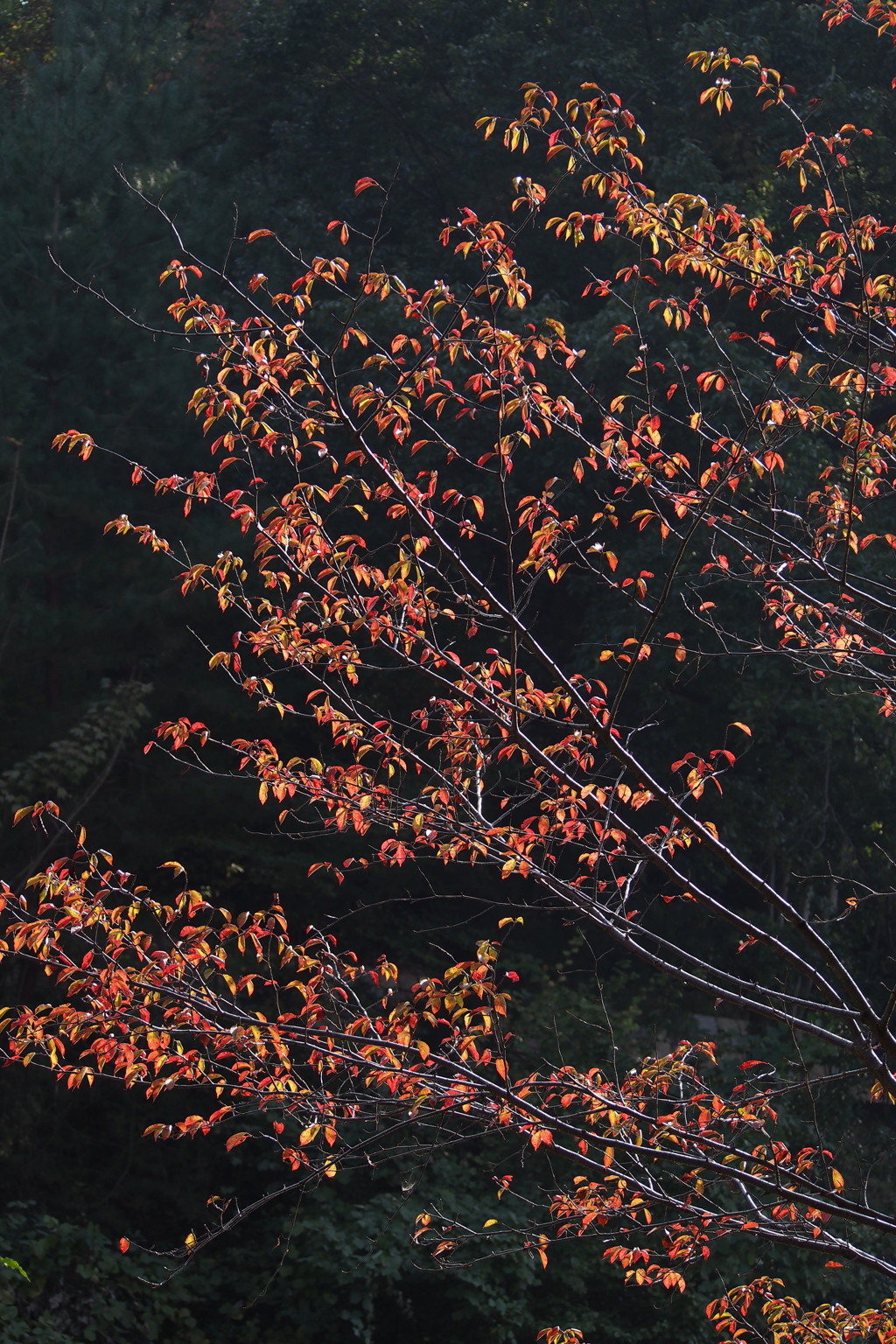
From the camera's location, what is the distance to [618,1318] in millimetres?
6898

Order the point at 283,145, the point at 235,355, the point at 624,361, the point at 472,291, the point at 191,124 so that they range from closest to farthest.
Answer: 1. the point at 472,291
2. the point at 235,355
3. the point at 624,361
4. the point at 191,124
5. the point at 283,145

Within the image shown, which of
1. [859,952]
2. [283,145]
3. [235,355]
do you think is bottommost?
[859,952]

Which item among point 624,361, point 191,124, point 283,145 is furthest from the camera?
point 283,145

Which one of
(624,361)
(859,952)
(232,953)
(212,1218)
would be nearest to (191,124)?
(624,361)

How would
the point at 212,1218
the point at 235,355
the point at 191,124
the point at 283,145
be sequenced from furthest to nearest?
the point at 283,145 → the point at 191,124 → the point at 212,1218 → the point at 235,355

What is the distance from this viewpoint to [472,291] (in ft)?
10.00

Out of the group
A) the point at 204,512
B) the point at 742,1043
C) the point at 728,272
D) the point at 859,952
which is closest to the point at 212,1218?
the point at 742,1043

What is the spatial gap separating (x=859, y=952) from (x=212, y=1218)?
5.71m

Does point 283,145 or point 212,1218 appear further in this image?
point 283,145

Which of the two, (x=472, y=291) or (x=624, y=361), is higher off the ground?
(x=472, y=291)

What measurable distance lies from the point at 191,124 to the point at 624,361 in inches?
150

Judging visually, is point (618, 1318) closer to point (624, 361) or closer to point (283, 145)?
point (624, 361)

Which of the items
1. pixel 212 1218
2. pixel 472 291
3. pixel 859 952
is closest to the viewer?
pixel 472 291

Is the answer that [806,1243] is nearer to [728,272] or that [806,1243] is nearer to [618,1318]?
[728,272]
